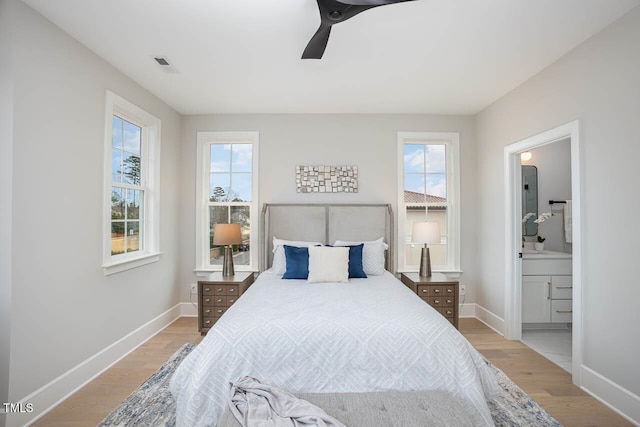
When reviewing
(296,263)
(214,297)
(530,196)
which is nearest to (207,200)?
(214,297)

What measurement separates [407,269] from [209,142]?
10.3 feet

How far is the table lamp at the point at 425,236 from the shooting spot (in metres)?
3.65

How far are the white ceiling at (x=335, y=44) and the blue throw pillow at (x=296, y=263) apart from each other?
1.72 m

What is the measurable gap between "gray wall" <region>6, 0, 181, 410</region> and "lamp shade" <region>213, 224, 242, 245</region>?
96 cm

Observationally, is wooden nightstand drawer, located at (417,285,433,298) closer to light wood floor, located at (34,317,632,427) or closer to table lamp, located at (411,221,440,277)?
table lamp, located at (411,221,440,277)

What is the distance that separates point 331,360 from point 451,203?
9.95 ft

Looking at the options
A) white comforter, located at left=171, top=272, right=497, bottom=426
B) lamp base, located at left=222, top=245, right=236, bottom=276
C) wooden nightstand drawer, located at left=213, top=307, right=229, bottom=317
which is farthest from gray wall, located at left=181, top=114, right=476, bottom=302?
white comforter, located at left=171, top=272, right=497, bottom=426

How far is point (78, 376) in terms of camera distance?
2.43 meters

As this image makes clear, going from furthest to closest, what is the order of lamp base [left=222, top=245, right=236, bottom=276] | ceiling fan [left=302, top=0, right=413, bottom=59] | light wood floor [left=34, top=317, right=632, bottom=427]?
lamp base [left=222, top=245, right=236, bottom=276] < light wood floor [left=34, top=317, right=632, bottom=427] < ceiling fan [left=302, top=0, right=413, bottom=59]

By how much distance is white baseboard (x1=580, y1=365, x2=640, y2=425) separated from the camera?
204cm

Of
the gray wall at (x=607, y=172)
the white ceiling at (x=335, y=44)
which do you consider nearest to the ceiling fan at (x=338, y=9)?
the white ceiling at (x=335, y=44)

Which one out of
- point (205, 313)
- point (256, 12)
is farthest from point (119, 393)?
point (256, 12)

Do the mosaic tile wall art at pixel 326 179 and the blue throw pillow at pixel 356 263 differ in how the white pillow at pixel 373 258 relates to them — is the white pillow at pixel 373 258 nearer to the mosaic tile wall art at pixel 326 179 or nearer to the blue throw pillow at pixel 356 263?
the blue throw pillow at pixel 356 263

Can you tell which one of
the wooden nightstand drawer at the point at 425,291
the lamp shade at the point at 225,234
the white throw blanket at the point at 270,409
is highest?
the lamp shade at the point at 225,234
